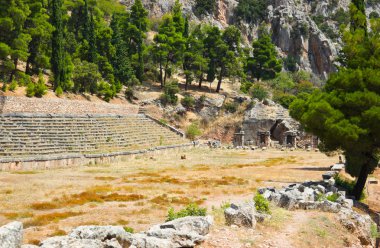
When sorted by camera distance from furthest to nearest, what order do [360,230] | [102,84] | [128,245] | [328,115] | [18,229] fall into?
[102,84]
[328,115]
[360,230]
[128,245]
[18,229]

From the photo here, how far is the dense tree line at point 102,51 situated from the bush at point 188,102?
244 inches

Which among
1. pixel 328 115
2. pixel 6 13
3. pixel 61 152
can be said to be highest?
pixel 6 13

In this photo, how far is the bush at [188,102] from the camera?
66750 mm

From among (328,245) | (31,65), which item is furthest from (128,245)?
(31,65)

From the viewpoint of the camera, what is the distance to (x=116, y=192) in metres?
20.8

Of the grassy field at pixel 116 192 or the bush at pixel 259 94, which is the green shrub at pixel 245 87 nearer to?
the bush at pixel 259 94

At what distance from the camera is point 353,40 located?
890 inches

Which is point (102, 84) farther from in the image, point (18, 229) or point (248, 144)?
point (18, 229)

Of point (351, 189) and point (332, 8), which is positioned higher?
point (332, 8)

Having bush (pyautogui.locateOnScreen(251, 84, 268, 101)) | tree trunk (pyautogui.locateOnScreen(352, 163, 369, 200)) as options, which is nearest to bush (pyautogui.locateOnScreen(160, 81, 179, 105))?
bush (pyautogui.locateOnScreen(251, 84, 268, 101))

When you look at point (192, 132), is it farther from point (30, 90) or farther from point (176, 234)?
point (176, 234)

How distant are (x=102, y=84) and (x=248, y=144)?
2515 centimetres

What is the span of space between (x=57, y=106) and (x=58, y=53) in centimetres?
837

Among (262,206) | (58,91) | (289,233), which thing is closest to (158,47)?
(58,91)
